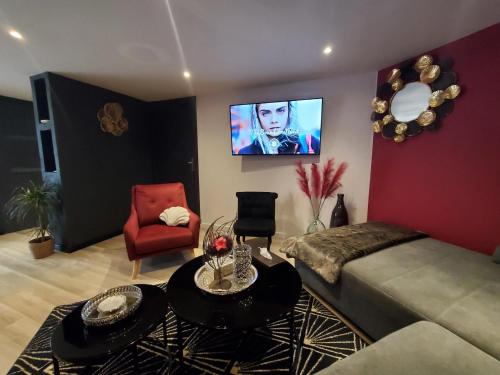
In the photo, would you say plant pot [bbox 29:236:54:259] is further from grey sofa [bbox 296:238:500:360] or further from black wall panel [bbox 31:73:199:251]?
grey sofa [bbox 296:238:500:360]

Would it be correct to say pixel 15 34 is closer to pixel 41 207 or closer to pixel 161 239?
pixel 41 207

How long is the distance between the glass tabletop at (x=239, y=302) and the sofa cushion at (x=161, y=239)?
0.79 meters

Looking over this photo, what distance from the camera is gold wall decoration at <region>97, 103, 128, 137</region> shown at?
10.1 feet

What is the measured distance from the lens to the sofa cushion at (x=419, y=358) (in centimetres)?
79

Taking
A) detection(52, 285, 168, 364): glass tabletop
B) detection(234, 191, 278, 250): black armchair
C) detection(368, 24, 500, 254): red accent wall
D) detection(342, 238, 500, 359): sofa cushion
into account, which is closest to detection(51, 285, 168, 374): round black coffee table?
detection(52, 285, 168, 364): glass tabletop

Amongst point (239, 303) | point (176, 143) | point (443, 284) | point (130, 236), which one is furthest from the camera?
point (176, 143)

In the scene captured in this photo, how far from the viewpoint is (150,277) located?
7.06 feet

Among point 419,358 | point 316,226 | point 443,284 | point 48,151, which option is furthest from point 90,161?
point 443,284

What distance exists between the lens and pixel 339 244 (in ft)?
5.74

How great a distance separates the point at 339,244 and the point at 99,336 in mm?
1604

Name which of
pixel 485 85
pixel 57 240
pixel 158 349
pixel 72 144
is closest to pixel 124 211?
pixel 57 240

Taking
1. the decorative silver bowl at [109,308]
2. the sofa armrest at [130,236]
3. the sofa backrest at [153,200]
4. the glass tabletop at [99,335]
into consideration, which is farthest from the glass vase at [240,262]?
the sofa backrest at [153,200]

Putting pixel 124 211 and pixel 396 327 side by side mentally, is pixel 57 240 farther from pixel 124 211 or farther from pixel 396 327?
pixel 396 327

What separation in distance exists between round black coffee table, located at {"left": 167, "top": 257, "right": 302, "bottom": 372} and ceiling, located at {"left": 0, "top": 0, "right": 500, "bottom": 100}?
69.1 inches
